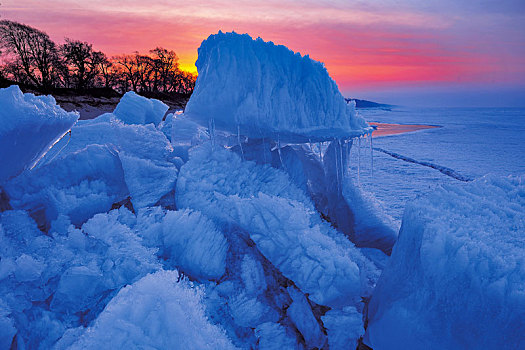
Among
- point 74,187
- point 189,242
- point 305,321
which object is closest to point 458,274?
point 305,321

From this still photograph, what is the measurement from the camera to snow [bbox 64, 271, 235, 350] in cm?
90

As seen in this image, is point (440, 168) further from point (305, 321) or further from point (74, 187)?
point (74, 187)

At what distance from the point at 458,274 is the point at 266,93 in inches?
65.5

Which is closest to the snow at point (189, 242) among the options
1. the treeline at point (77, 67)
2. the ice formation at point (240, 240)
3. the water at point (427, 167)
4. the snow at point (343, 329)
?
the ice formation at point (240, 240)

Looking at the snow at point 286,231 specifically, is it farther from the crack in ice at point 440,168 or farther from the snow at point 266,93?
the crack in ice at point 440,168

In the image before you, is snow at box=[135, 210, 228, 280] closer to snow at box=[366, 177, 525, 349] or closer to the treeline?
snow at box=[366, 177, 525, 349]

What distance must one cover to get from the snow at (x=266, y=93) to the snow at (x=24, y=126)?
0.92 meters

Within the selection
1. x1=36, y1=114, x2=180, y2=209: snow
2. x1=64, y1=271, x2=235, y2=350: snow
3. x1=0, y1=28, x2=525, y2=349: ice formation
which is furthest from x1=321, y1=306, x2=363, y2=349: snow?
x1=36, y1=114, x2=180, y2=209: snow

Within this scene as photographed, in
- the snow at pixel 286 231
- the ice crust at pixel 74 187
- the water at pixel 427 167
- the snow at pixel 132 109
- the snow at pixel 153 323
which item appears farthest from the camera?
the water at pixel 427 167

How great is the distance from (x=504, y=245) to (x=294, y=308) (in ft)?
3.21

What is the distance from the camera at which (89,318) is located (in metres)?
1.29

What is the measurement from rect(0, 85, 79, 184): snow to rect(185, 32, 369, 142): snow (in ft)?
3.03

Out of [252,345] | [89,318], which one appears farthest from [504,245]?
[89,318]

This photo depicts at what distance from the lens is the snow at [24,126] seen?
55.7 inches
